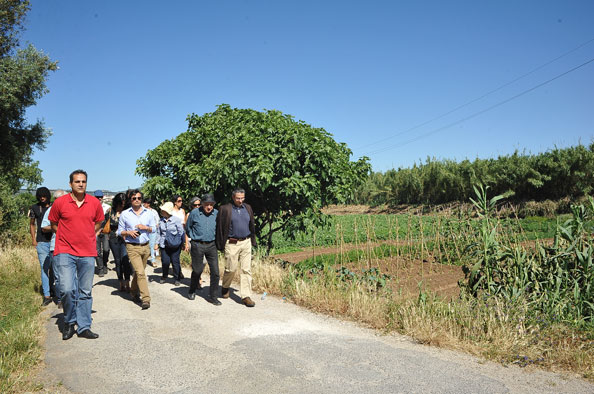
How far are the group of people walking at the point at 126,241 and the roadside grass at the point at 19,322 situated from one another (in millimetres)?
476

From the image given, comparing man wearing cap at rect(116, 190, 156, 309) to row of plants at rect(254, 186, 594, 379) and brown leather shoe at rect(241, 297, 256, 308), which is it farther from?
row of plants at rect(254, 186, 594, 379)

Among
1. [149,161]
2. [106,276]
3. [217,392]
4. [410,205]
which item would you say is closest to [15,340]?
[217,392]

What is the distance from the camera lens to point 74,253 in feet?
18.2

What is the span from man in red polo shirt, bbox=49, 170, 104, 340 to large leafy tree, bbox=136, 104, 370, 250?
4.05 meters

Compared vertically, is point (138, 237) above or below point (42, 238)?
below

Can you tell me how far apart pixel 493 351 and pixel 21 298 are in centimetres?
803

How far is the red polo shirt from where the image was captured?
18.1 feet

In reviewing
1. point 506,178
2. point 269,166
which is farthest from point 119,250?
point 506,178

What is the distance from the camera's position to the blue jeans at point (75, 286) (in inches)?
217

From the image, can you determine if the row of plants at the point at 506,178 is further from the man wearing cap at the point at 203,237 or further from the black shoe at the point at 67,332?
the black shoe at the point at 67,332

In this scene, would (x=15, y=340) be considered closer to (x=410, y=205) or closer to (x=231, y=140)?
(x=231, y=140)

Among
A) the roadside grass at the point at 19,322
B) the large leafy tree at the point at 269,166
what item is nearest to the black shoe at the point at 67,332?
the roadside grass at the point at 19,322

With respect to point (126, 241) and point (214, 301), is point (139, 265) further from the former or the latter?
point (214, 301)

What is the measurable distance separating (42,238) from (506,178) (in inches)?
1459
